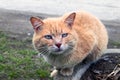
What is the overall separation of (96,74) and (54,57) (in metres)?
0.76

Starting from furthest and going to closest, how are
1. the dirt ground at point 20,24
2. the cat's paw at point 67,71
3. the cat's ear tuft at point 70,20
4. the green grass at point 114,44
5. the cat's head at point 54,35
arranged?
1. the dirt ground at point 20,24
2. the green grass at point 114,44
3. the cat's paw at point 67,71
4. the cat's ear tuft at point 70,20
5. the cat's head at point 54,35

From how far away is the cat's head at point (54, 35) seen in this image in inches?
183

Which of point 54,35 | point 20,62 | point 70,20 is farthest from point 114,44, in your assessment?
point 54,35

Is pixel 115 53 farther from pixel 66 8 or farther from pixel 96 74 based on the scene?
pixel 66 8

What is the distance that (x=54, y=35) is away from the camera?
15.5 feet

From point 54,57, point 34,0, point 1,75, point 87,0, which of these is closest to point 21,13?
point 34,0

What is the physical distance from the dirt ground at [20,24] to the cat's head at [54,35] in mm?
2580

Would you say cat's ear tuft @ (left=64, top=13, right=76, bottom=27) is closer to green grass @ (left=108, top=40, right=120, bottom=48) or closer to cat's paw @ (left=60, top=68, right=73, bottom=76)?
cat's paw @ (left=60, top=68, right=73, bottom=76)

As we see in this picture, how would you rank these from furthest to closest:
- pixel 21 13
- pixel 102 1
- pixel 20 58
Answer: pixel 102 1 < pixel 21 13 < pixel 20 58

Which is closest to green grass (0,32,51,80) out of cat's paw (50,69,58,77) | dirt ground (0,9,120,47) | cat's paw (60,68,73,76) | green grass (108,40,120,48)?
cat's paw (50,69,58,77)

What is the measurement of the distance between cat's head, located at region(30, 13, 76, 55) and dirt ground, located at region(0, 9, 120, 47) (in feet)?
8.46

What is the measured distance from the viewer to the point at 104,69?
5.52 meters

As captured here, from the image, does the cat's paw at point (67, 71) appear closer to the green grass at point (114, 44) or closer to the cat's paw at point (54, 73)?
the cat's paw at point (54, 73)

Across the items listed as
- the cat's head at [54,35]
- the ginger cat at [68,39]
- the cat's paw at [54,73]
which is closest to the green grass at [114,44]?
the ginger cat at [68,39]
